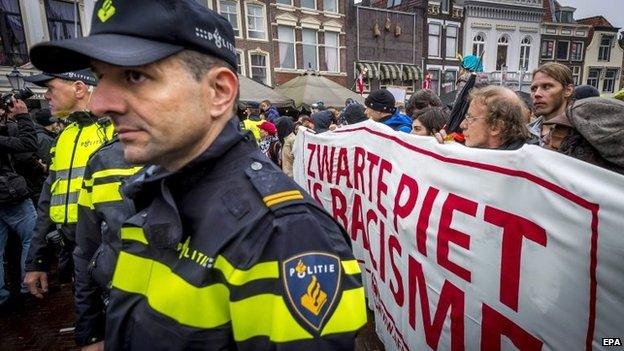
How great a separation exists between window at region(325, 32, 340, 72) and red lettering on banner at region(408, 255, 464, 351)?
76.7 ft

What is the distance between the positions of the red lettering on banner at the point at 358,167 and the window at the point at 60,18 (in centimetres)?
1575

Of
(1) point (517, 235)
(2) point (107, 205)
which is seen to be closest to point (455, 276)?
(1) point (517, 235)

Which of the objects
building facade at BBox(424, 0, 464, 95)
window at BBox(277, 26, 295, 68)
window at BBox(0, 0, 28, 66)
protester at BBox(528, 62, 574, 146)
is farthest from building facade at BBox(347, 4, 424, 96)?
protester at BBox(528, 62, 574, 146)

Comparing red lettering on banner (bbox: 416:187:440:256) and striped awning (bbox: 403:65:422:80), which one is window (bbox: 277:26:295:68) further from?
red lettering on banner (bbox: 416:187:440:256)

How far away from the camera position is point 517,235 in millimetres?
1392

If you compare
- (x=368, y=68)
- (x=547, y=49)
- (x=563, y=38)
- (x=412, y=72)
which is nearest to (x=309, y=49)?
(x=368, y=68)

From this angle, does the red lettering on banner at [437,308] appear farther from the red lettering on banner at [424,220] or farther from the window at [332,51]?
the window at [332,51]

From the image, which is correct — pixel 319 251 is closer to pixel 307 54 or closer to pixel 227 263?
pixel 227 263

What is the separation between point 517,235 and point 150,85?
1.36 meters

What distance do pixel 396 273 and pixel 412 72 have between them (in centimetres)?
2747

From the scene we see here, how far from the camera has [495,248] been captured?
1.49 metres

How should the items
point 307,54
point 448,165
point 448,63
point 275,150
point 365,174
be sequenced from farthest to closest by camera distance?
point 448,63
point 307,54
point 275,150
point 365,174
point 448,165

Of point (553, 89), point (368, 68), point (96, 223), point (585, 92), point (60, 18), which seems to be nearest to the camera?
point (96, 223)

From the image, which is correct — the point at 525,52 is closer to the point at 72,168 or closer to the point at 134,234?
the point at 72,168
